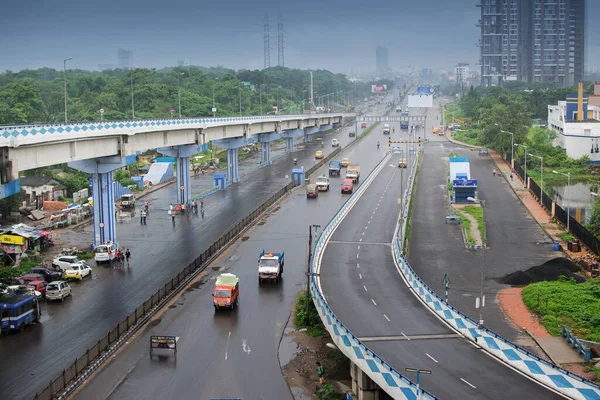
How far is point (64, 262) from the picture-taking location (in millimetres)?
47969

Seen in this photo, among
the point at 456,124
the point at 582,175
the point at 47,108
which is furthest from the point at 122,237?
the point at 456,124

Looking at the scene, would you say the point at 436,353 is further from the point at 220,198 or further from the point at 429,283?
the point at 220,198

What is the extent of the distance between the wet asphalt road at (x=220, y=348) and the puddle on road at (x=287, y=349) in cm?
31

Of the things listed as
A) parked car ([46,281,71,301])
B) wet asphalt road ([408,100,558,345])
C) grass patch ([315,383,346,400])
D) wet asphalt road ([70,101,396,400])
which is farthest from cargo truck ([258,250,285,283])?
grass patch ([315,383,346,400])

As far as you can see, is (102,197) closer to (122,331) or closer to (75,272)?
(75,272)

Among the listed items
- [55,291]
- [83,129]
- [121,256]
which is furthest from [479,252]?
[55,291]

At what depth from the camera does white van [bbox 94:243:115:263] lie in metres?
51.1

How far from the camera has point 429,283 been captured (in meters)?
45.3

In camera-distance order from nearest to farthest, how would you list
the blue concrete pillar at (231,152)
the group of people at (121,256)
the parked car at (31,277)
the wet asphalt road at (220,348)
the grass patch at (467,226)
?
1. the wet asphalt road at (220,348)
2. the parked car at (31,277)
3. the group of people at (121,256)
4. the grass patch at (467,226)
5. the blue concrete pillar at (231,152)

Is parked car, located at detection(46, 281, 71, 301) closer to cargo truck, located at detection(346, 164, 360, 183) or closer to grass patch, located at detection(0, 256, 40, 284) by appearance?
grass patch, located at detection(0, 256, 40, 284)

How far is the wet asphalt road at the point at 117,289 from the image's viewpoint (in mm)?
33312

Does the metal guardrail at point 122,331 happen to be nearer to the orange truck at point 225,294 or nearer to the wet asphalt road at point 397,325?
the orange truck at point 225,294

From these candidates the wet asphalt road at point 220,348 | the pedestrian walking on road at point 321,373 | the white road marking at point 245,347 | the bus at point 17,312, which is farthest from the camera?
the bus at point 17,312

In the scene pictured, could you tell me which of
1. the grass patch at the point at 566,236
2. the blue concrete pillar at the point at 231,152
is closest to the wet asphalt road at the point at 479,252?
the grass patch at the point at 566,236
